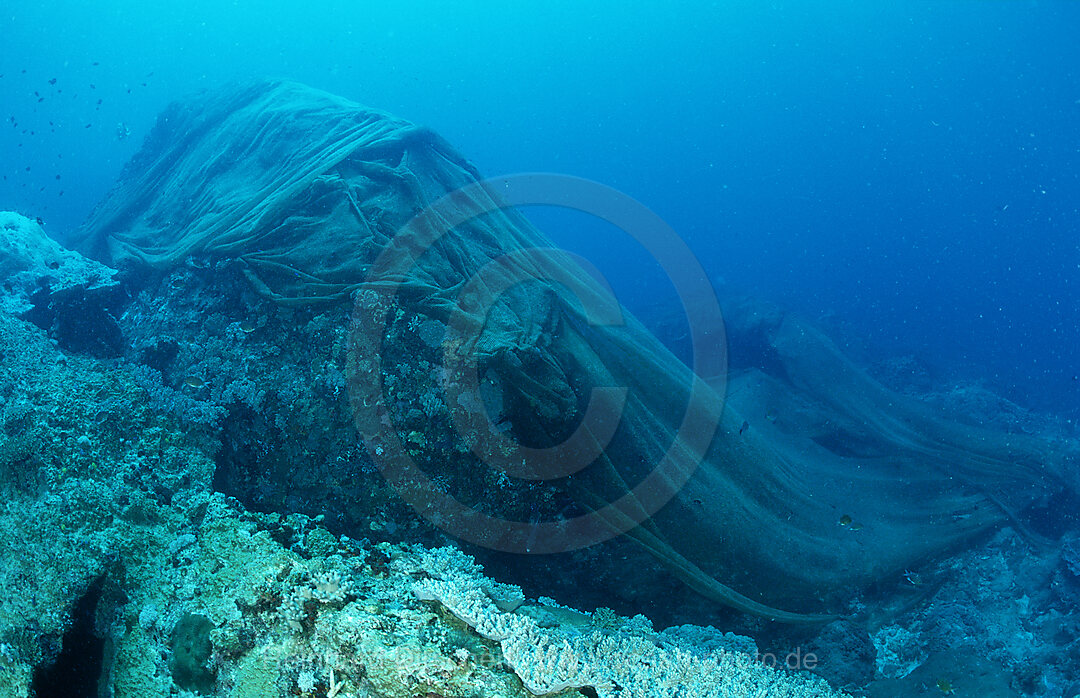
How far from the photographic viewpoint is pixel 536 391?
3191mm

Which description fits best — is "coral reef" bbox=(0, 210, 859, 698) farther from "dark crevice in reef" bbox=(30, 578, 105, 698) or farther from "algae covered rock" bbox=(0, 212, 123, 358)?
"algae covered rock" bbox=(0, 212, 123, 358)

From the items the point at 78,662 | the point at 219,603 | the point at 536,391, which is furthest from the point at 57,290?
the point at 536,391

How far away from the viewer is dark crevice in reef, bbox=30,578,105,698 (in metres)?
1.84

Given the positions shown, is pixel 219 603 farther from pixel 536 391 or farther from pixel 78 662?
pixel 536 391

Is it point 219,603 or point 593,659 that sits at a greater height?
point 593,659

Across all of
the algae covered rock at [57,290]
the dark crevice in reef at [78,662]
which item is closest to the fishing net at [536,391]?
the algae covered rock at [57,290]

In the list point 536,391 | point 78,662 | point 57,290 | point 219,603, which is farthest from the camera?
point 57,290

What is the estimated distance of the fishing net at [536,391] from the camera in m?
3.17

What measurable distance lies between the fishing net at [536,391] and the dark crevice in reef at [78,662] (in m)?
1.35

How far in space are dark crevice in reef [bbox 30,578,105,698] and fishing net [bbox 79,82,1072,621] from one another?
135cm

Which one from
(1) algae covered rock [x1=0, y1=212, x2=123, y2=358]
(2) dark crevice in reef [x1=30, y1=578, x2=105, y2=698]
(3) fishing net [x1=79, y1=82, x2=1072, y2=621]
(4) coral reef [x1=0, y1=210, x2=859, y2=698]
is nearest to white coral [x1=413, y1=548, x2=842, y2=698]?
(4) coral reef [x1=0, y1=210, x2=859, y2=698]

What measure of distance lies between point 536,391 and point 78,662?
2361 millimetres

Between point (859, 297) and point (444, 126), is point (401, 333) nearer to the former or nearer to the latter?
point (859, 297)

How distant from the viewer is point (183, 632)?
208cm
